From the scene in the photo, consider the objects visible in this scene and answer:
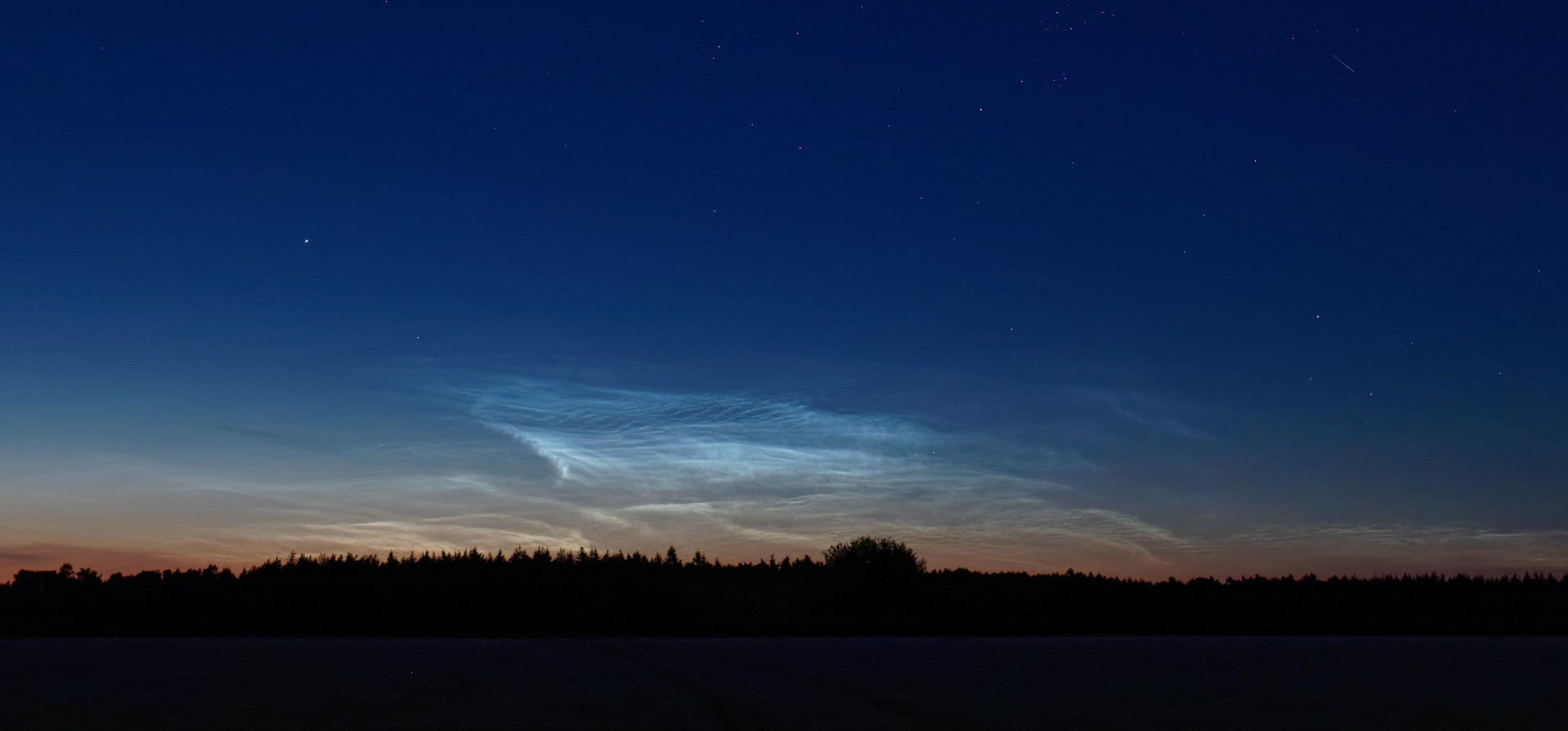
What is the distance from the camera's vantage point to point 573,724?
7.49 metres

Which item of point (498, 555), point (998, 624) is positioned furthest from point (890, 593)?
point (498, 555)

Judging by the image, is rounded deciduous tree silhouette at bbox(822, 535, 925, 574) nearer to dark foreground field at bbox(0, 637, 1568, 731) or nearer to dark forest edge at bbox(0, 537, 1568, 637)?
dark forest edge at bbox(0, 537, 1568, 637)

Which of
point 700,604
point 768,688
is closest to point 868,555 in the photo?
point 700,604

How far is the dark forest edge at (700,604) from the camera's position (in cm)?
2288

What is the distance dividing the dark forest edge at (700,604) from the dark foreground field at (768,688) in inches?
294

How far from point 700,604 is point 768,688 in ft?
54.3

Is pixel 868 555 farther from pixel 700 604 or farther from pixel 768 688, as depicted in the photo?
pixel 768 688

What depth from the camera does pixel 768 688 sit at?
33.0 ft

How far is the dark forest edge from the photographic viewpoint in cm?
2288

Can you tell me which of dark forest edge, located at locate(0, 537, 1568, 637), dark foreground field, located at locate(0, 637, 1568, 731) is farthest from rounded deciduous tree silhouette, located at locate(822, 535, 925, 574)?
dark foreground field, located at locate(0, 637, 1568, 731)

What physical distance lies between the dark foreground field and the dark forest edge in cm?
747

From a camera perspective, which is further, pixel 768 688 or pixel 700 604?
pixel 700 604

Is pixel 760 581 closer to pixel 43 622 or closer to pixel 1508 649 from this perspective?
pixel 43 622

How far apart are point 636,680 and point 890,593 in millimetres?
17717
